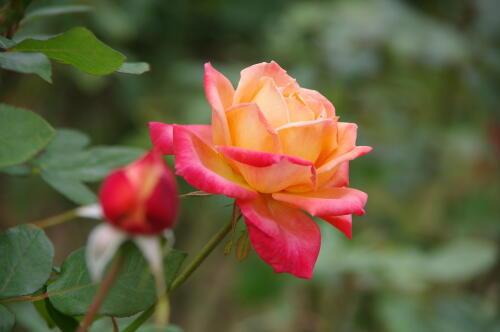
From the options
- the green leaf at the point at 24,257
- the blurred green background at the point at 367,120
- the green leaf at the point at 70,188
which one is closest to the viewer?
the green leaf at the point at 24,257

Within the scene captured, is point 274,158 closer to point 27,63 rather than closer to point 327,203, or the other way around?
point 327,203

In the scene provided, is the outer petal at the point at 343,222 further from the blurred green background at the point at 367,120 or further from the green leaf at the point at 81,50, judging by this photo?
the blurred green background at the point at 367,120

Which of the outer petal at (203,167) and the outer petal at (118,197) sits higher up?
the outer petal at (118,197)

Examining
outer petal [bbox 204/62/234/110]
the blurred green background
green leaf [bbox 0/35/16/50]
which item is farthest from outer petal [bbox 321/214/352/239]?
the blurred green background

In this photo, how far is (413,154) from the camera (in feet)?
5.21

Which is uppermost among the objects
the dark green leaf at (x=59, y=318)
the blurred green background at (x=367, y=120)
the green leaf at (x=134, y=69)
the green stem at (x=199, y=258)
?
the green leaf at (x=134, y=69)

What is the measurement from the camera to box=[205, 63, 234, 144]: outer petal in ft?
1.18

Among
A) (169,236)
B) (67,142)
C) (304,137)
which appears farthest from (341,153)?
(67,142)

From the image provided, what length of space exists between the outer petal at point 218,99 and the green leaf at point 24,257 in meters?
0.12

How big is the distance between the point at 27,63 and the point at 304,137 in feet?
0.56

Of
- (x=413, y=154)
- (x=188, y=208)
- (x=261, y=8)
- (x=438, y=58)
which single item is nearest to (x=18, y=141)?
(x=438, y=58)

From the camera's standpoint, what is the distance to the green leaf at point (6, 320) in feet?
1.13

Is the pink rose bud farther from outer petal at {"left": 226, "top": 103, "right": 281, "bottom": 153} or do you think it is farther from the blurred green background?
the blurred green background

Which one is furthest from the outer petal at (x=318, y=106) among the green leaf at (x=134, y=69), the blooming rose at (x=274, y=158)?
the green leaf at (x=134, y=69)
